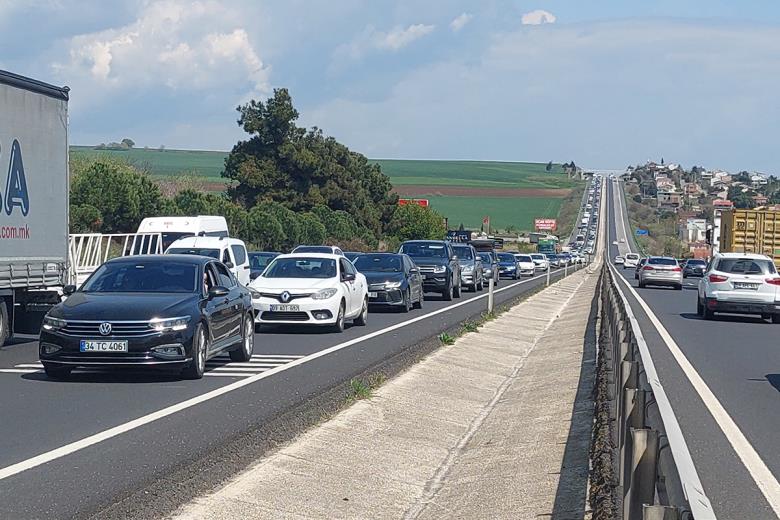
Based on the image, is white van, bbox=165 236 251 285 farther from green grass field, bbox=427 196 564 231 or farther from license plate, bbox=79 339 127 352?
green grass field, bbox=427 196 564 231

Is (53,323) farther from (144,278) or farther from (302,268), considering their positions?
(302,268)

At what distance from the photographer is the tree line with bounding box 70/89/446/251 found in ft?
149

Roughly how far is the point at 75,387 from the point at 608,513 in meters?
8.76

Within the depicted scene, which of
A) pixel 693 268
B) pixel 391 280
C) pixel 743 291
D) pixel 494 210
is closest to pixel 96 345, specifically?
pixel 391 280

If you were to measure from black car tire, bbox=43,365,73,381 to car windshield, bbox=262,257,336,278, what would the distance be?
909cm

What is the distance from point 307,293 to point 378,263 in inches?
348

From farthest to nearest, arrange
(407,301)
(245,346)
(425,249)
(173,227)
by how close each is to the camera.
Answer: (425,249)
(173,227)
(407,301)
(245,346)

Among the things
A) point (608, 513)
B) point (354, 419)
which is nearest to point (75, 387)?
point (354, 419)

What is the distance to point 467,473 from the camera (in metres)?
10.7

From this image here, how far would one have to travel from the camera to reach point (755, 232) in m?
45.1

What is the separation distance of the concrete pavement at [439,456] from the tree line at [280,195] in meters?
28.8

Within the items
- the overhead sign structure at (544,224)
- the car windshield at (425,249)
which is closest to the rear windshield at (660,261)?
the car windshield at (425,249)

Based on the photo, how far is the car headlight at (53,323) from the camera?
14.4 m

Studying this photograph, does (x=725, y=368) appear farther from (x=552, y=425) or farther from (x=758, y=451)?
(x=758, y=451)
